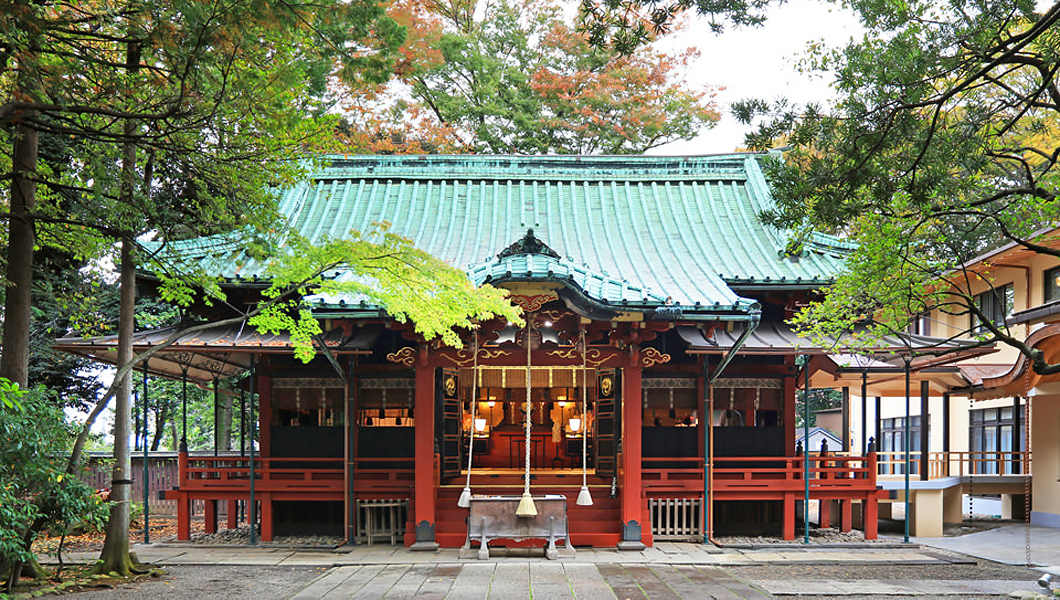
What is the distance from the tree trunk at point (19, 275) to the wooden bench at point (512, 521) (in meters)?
6.68

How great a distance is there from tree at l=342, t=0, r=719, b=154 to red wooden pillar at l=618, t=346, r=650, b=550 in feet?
50.8

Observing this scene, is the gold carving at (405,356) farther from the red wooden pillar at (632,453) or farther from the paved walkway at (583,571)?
the red wooden pillar at (632,453)

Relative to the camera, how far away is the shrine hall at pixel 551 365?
44.7 ft

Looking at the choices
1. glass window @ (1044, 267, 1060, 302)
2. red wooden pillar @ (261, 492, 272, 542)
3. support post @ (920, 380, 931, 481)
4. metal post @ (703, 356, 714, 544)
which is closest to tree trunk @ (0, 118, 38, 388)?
red wooden pillar @ (261, 492, 272, 542)

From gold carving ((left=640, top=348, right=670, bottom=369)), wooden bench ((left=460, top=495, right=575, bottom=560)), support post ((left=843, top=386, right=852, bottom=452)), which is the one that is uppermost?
gold carving ((left=640, top=348, right=670, bottom=369))

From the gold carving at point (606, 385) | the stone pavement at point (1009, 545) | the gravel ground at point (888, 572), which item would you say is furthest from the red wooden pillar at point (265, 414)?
the stone pavement at point (1009, 545)

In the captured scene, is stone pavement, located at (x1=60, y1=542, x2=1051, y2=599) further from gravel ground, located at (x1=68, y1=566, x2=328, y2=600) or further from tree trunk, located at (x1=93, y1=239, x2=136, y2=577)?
tree trunk, located at (x1=93, y1=239, x2=136, y2=577)

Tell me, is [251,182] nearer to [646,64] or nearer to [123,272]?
[123,272]

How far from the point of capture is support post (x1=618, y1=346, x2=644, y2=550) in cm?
1384

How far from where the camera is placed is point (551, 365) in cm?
1455

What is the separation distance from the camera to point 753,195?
18969mm

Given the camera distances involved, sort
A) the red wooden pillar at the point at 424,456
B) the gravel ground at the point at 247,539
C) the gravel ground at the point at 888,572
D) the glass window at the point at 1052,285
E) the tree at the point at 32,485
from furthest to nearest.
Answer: the glass window at the point at 1052,285 → the gravel ground at the point at 247,539 → the red wooden pillar at the point at 424,456 → the gravel ground at the point at 888,572 → the tree at the point at 32,485

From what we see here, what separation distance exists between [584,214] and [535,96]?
11618 millimetres

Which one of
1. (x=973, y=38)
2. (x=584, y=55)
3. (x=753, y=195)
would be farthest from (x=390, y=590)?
(x=584, y=55)
